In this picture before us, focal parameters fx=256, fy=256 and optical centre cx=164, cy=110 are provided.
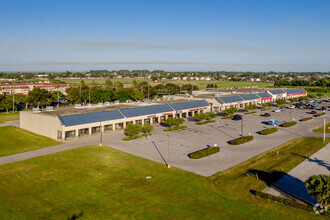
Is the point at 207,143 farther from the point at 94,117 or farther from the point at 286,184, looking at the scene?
the point at 94,117

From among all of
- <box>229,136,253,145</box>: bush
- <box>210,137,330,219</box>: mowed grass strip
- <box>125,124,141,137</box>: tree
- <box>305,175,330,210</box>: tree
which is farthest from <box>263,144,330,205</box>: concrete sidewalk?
<box>125,124,141,137</box>: tree

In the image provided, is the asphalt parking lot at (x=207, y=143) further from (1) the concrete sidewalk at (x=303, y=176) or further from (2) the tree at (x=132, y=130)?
(1) the concrete sidewalk at (x=303, y=176)

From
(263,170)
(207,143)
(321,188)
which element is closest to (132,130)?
(207,143)

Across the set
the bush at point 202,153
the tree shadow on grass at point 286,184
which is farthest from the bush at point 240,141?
the tree shadow on grass at point 286,184

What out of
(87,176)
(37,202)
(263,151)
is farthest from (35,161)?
(263,151)

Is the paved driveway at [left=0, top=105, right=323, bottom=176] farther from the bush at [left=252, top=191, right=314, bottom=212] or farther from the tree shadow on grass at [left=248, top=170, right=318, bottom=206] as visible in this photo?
the bush at [left=252, top=191, right=314, bottom=212]

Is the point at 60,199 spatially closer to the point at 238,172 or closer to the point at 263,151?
the point at 238,172
